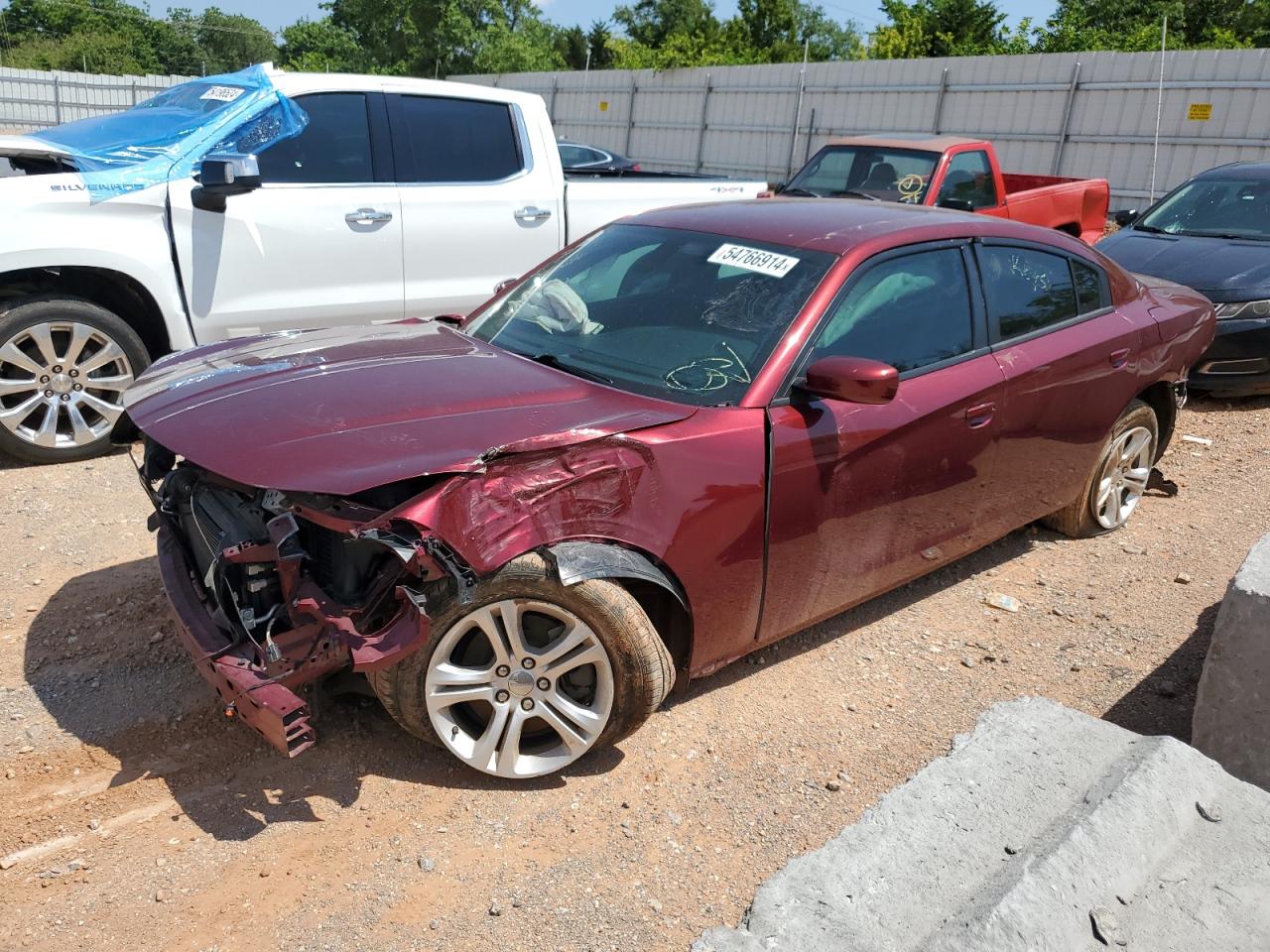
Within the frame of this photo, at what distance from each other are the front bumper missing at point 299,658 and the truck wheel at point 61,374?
2.94 metres

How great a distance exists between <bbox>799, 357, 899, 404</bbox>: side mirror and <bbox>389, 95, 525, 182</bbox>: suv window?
3.79 m

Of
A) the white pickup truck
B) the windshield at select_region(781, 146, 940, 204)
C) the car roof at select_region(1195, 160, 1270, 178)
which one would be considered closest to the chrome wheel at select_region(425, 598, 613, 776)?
the white pickup truck

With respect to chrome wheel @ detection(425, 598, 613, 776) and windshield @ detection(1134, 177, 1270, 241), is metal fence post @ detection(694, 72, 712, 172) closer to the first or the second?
windshield @ detection(1134, 177, 1270, 241)

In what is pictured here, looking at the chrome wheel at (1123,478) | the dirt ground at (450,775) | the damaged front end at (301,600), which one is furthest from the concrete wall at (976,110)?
the damaged front end at (301,600)

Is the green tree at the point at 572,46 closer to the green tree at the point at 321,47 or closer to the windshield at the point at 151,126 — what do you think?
the green tree at the point at 321,47

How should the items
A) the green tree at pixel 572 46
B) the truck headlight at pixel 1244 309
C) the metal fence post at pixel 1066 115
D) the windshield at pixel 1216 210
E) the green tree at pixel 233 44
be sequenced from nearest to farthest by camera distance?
the truck headlight at pixel 1244 309 < the windshield at pixel 1216 210 < the metal fence post at pixel 1066 115 < the green tree at pixel 572 46 < the green tree at pixel 233 44

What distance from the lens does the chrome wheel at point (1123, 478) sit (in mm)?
5100

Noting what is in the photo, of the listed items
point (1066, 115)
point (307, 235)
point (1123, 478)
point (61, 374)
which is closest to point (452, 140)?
point (307, 235)

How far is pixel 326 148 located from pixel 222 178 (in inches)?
31.5

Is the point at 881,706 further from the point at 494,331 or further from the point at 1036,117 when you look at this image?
the point at 1036,117

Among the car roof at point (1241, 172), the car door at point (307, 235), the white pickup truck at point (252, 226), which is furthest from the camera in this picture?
the car roof at point (1241, 172)

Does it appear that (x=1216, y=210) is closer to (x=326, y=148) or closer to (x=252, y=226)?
(x=326, y=148)

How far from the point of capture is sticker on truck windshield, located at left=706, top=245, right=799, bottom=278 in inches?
146

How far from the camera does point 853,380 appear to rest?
321 cm
